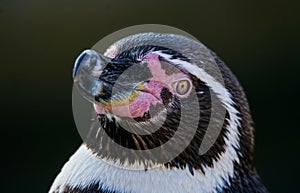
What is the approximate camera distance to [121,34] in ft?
6.87

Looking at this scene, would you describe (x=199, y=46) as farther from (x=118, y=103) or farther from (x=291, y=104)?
(x=291, y=104)

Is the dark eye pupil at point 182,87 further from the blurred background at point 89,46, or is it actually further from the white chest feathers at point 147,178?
the blurred background at point 89,46

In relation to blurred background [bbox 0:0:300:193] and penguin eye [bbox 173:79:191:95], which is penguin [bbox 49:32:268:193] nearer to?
penguin eye [bbox 173:79:191:95]

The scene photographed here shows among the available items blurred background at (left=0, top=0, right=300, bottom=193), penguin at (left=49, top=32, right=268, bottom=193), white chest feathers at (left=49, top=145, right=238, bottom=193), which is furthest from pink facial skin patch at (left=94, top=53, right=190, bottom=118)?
blurred background at (left=0, top=0, right=300, bottom=193)

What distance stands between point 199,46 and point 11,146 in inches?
89.2

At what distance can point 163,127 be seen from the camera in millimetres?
1923

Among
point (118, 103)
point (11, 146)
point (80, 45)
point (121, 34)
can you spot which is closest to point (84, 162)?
point (118, 103)

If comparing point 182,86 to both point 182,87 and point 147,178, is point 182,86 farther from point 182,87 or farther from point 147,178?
point 147,178

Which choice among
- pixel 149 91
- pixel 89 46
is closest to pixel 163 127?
pixel 149 91

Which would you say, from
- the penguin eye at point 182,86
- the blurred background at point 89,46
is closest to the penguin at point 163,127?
the penguin eye at point 182,86

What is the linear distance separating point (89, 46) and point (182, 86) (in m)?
1.91

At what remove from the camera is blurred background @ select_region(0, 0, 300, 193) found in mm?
3777

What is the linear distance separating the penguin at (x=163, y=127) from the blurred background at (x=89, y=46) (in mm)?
1823

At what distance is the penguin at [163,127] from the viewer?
1.89 m
